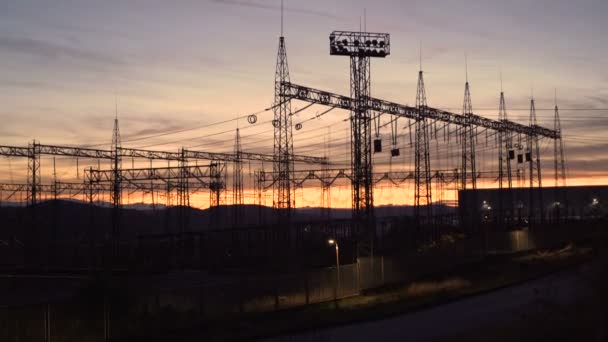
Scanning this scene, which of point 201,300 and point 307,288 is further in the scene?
point 307,288

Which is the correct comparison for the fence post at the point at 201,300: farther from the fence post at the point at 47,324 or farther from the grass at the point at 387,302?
the fence post at the point at 47,324

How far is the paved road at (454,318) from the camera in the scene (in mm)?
18688

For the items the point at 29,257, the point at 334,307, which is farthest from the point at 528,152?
the point at 29,257

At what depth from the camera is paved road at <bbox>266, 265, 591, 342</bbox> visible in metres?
18.7

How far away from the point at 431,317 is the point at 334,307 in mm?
5550

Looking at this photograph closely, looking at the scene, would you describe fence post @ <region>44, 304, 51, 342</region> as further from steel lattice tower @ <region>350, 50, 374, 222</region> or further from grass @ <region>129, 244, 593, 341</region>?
steel lattice tower @ <region>350, 50, 374, 222</region>

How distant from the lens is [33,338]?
17188 mm

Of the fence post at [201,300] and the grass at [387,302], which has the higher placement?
the fence post at [201,300]

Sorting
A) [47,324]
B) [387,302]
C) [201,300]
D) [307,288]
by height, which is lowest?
[387,302]

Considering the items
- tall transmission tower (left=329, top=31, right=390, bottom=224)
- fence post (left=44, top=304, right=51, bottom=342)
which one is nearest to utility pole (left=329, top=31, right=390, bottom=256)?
tall transmission tower (left=329, top=31, right=390, bottom=224)

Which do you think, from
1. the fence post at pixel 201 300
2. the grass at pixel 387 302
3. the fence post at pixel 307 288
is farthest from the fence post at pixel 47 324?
the fence post at pixel 307 288

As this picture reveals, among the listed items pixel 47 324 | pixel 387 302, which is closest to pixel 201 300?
pixel 47 324

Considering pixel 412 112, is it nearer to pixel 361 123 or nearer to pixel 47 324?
pixel 361 123

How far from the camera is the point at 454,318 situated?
21734 mm
